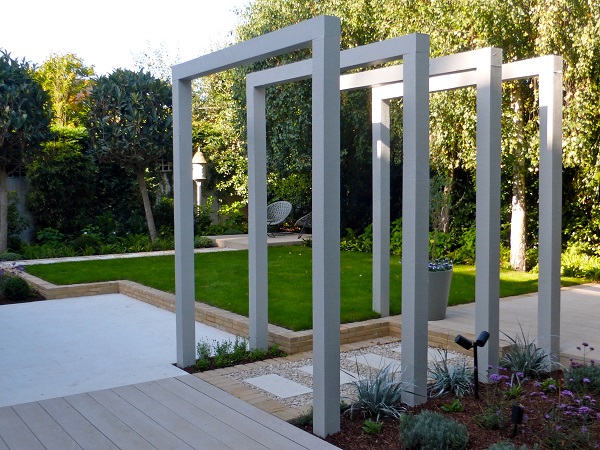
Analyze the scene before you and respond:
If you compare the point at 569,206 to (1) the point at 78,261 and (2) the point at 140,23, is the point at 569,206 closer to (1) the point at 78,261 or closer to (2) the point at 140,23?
(1) the point at 78,261

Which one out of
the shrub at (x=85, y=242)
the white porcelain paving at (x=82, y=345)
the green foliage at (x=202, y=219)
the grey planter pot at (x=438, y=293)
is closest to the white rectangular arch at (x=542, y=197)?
the grey planter pot at (x=438, y=293)

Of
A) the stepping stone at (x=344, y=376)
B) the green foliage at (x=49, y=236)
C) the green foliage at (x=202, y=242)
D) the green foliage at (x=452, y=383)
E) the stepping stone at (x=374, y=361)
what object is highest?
the green foliage at (x=49, y=236)

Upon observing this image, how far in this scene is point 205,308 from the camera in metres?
7.39

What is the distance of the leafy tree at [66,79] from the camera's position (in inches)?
1200

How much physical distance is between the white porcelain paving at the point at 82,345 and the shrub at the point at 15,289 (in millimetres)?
352

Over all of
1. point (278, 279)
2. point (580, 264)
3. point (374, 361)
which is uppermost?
point (580, 264)

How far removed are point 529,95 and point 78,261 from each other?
27.1 feet

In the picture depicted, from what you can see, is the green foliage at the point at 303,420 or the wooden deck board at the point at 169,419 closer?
the wooden deck board at the point at 169,419

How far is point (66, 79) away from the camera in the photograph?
107 ft

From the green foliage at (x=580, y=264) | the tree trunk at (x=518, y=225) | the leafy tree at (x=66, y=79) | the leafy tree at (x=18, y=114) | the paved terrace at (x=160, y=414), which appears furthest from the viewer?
the leafy tree at (x=66, y=79)

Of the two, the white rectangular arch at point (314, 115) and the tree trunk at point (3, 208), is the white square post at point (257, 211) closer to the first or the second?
the white rectangular arch at point (314, 115)

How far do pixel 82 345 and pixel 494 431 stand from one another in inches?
159

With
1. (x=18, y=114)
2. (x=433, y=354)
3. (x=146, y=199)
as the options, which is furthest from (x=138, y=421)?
(x=146, y=199)

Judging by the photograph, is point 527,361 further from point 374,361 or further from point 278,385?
point 278,385
